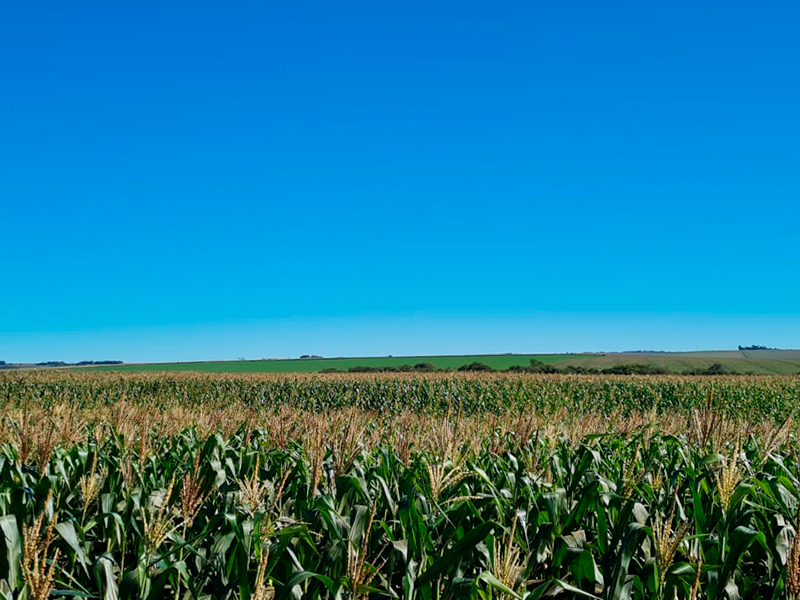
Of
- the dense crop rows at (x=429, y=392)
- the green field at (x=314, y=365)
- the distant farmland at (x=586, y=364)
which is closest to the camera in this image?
the dense crop rows at (x=429, y=392)

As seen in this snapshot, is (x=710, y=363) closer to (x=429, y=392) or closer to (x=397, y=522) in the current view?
(x=429, y=392)

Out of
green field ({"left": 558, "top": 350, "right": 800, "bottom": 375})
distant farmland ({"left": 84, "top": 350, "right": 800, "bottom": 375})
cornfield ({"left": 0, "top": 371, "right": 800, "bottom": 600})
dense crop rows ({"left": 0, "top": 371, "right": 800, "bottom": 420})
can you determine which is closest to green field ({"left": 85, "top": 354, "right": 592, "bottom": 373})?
distant farmland ({"left": 84, "top": 350, "right": 800, "bottom": 375})

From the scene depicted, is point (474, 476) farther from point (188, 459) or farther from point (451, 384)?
point (451, 384)

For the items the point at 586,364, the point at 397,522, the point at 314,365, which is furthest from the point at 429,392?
the point at 314,365

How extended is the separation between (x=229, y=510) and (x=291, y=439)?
2.45m

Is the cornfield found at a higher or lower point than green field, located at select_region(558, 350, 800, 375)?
lower

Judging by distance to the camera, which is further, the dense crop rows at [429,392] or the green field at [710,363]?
the green field at [710,363]

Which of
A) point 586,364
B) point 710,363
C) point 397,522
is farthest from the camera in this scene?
point 586,364

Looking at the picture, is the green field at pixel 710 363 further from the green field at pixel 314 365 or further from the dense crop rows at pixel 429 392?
the dense crop rows at pixel 429 392

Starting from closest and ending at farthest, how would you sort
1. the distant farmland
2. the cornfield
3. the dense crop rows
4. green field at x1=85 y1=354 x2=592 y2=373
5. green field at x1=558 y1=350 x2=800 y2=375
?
the cornfield, the dense crop rows, green field at x1=558 y1=350 x2=800 y2=375, the distant farmland, green field at x1=85 y1=354 x2=592 y2=373

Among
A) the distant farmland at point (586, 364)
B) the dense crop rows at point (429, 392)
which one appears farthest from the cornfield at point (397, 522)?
the distant farmland at point (586, 364)

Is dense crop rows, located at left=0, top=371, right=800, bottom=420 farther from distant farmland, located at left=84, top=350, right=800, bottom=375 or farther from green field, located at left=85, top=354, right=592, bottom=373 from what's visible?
green field, located at left=85, top=354, right=592, bottom=373

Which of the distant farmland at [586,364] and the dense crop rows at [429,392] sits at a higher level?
the distant farmland at [586,364]

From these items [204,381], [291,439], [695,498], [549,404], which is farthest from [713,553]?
[204,381]
